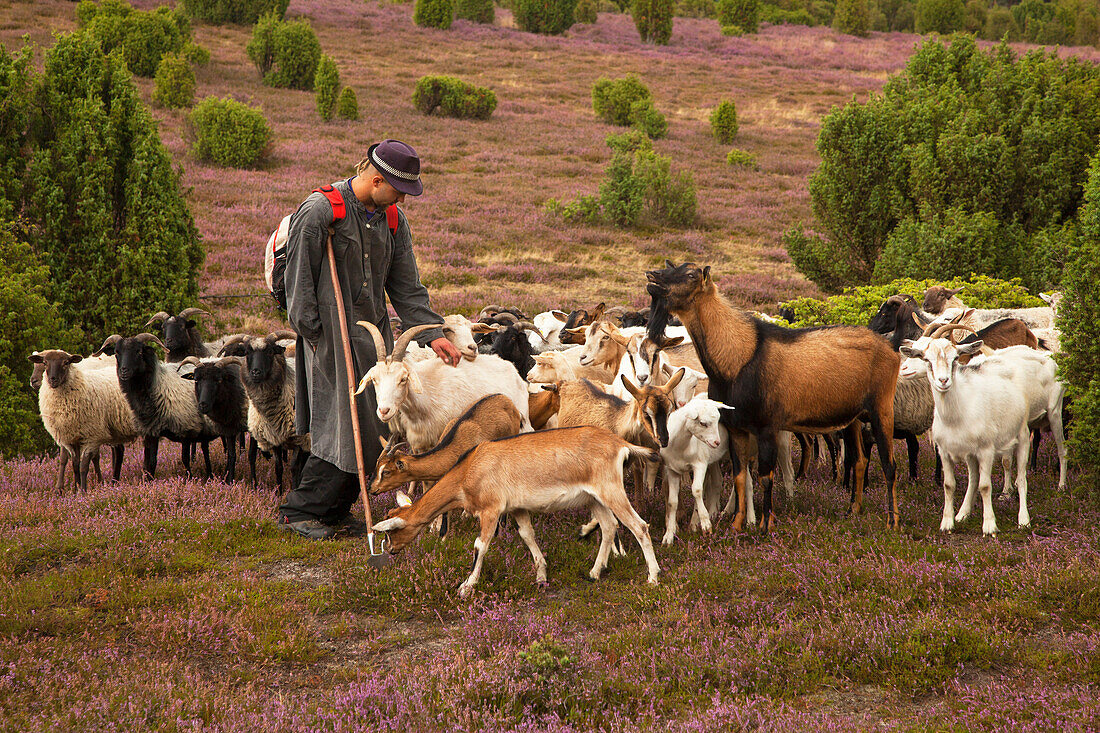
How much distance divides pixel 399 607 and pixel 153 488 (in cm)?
362

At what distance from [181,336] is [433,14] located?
165 feet

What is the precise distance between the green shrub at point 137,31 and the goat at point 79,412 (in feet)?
106

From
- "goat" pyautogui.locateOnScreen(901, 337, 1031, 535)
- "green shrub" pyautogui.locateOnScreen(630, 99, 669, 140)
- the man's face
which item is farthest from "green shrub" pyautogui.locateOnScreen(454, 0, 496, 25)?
"goat" pyautogui.locateOnScreen(901, 337, 1031, 535)

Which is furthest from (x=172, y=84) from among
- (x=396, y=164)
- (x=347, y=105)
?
(x=396, y=164)

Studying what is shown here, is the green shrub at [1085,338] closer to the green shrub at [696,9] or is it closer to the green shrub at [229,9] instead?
the green shrub at [229,9]

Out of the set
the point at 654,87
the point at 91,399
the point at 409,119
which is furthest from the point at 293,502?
the point at 654,87

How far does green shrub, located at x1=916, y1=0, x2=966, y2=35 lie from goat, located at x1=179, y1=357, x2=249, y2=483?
66366 millimetres

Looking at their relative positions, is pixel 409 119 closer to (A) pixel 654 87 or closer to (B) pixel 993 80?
(A) pixel 654 87

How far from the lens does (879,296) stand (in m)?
12.1

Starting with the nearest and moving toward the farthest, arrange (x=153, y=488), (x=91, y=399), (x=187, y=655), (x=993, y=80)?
(x=187, y=655) → (x=153, y=488) → (x=91, y=399) → (x=993, y=80)

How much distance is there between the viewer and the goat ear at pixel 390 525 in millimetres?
5836

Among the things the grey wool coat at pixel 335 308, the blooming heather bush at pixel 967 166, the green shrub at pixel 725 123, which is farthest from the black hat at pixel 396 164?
the green shrub at pixel 725 123

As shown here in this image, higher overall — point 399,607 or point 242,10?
point 242,10

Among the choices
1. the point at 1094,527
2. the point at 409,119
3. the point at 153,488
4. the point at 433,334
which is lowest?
the point at 153,488
